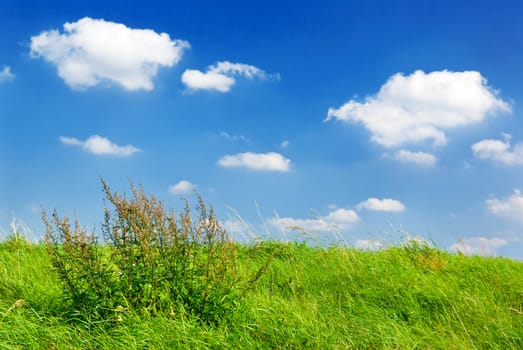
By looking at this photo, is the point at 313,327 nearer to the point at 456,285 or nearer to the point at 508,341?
the point at 508,341

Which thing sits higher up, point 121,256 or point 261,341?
point 121,256

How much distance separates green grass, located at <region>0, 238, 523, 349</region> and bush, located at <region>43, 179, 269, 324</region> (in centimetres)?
16

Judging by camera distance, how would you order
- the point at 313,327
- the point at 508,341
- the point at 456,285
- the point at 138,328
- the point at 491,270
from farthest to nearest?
the point at 491,270 → the point at 456,285 → the point at 508,341 → the point at 313,327 → the point at 138,328

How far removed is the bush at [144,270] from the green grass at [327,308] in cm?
16

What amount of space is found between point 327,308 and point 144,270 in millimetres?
2778

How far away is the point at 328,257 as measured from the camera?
1045 centimetres

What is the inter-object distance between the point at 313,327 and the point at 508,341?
2535 millimetres

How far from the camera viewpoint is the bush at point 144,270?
5.82 m

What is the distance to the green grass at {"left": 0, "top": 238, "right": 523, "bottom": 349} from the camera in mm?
5641

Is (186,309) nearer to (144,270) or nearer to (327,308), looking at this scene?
(144,270)

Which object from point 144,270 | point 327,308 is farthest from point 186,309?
point 327,308

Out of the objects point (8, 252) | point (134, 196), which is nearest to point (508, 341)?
point (134, 196)

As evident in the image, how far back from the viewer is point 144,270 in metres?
5.86

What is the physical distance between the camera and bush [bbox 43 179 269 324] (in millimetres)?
5816
